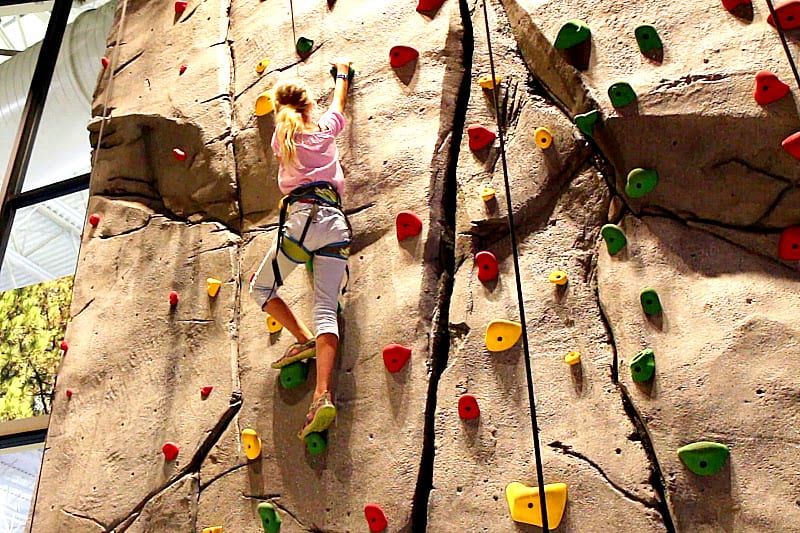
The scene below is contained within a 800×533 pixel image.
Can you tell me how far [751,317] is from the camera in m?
2.20

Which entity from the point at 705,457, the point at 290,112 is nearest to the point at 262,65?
the point at 290,112

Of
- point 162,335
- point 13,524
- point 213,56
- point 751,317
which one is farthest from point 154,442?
point 751,317

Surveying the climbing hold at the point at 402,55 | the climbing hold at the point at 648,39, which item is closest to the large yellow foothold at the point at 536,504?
the climbing hold at the point at 648,39

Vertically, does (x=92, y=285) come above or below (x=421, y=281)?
above

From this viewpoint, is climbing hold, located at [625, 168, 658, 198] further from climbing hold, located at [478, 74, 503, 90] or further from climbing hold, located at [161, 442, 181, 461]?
climbing hold, located at [161, 442, 181, 461]

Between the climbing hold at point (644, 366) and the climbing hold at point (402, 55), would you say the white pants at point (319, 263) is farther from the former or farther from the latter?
the climbing hold at point (644, 366)

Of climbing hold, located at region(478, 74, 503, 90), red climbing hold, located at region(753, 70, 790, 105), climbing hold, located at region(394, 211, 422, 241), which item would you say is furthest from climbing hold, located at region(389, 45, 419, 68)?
red climbing hold, located at region(753, 70, 790, 105)

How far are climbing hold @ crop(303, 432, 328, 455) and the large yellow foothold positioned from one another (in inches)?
23.5

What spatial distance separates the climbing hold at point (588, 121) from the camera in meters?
2.60

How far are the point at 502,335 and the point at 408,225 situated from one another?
1.56ft

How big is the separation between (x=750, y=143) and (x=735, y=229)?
24cm

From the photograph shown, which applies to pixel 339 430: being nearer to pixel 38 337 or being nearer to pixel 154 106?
pixel 154 106

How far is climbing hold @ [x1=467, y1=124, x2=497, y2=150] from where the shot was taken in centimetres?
281

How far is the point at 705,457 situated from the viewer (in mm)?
2086
